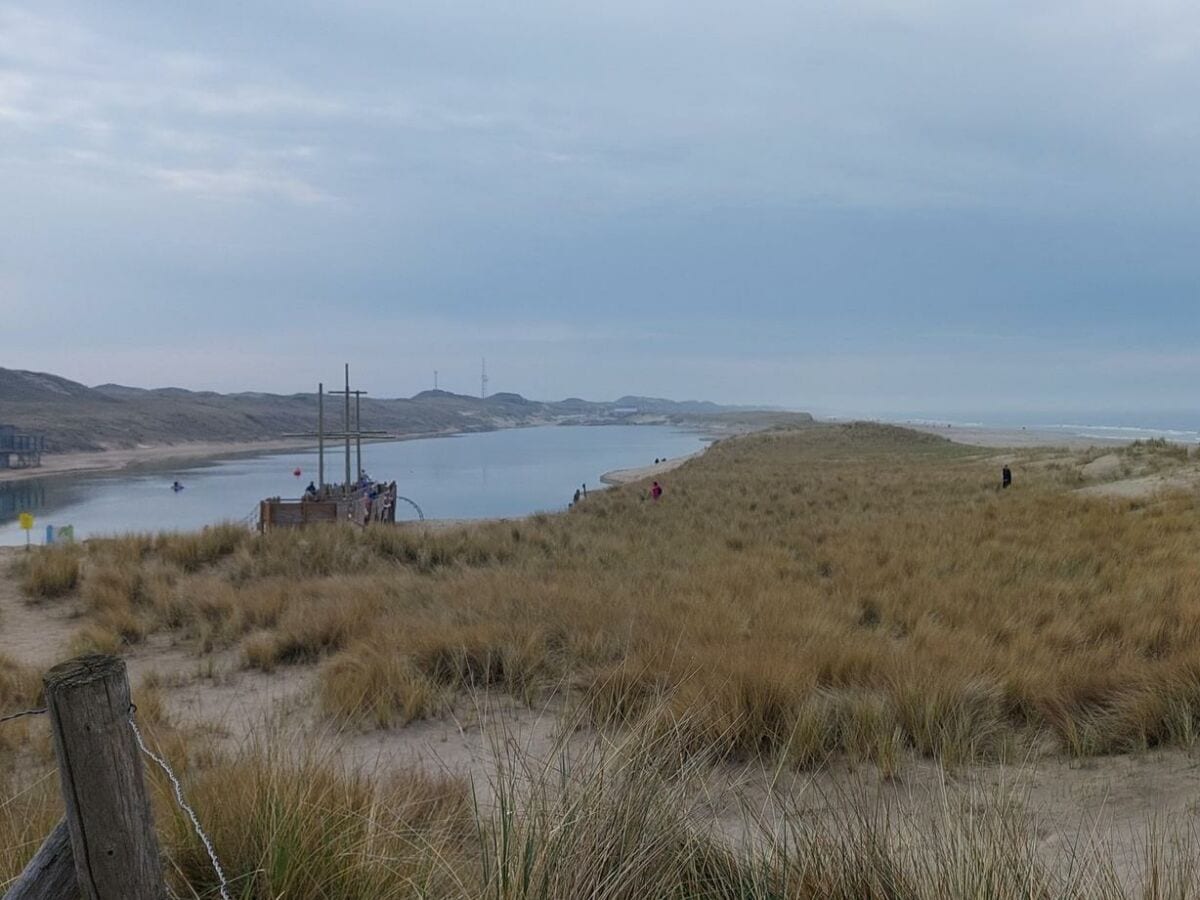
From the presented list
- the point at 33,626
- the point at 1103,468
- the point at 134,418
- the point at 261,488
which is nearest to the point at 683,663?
the point at 33,626

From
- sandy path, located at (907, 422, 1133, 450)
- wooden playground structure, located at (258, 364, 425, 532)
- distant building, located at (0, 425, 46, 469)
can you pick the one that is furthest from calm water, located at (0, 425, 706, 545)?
sandy path, located at (907, 422, 1133, 450)

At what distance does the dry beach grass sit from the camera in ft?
9.17

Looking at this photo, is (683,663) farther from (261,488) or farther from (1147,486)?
(261,488)

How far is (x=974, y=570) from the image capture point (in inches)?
412

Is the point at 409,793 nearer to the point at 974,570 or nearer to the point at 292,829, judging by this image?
the point at 292,829

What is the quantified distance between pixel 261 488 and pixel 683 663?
5602 cm

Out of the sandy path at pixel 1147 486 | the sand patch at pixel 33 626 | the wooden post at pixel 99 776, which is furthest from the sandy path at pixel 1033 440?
the wooden post at pixel 99 776

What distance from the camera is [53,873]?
205cm

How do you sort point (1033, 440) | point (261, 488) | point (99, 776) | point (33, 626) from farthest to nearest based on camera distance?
point (1033, 440) → point (261, 488) → point (33, 626) → point (99, 776)

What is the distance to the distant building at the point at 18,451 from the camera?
72.3 meters

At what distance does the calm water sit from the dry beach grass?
530 inches

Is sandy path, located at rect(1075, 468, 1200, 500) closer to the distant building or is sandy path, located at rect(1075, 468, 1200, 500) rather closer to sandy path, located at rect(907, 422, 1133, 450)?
sandy path, located at rect(907, 422, 1133, 450)

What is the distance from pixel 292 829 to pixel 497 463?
263 ft

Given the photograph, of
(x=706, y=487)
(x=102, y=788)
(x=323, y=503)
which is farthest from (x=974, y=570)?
(x=706, y=487)
